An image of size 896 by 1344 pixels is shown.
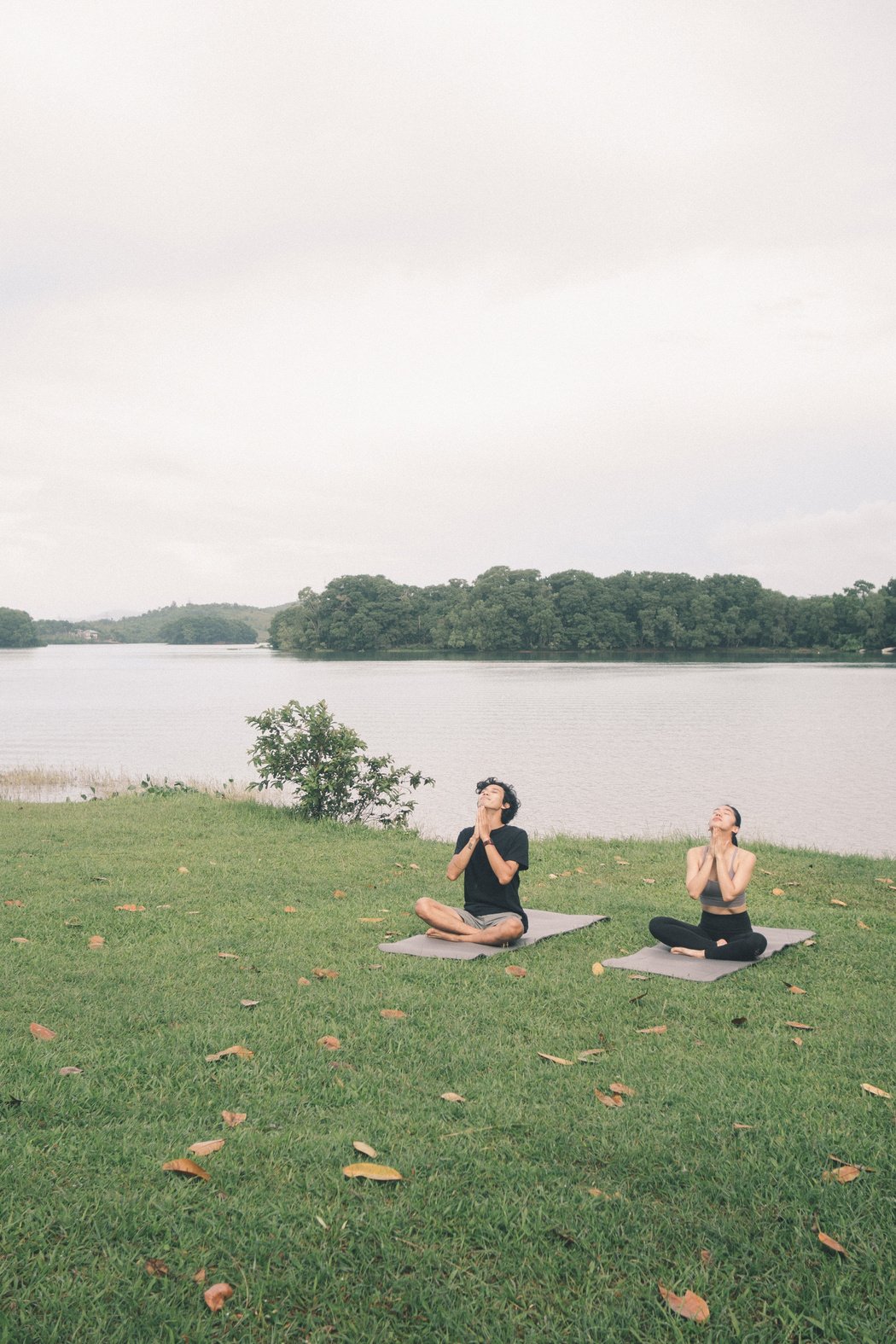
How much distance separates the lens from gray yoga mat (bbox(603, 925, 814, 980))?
7.08 meters

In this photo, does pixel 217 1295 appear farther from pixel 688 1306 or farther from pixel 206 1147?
pixel 688 1306

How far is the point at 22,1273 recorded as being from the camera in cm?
328

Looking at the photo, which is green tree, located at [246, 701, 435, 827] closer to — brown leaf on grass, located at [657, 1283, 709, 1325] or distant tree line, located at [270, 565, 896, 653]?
brown leaf on grass, located at [657, 1283, 709, 1325]

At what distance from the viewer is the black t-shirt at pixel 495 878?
8.12m

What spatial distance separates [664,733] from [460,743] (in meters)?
7.74

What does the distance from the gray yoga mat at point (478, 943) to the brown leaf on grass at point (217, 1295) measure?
424 centimetres

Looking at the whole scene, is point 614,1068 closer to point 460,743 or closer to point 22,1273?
point 22,1273

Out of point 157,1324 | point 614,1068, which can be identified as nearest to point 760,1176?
point 614,1068

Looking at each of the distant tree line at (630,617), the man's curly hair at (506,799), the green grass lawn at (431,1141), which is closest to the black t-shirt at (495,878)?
the man's curly hair at (506,799)

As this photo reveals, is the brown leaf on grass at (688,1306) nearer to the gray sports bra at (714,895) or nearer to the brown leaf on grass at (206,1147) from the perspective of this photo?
the brown leaf on grass at (206,1147)

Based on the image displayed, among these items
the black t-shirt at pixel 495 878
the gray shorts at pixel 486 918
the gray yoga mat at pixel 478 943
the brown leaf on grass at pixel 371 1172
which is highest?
the black t-shirt at pixel 495 878

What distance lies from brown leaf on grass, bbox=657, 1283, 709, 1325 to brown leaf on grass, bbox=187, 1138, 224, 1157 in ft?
6.44

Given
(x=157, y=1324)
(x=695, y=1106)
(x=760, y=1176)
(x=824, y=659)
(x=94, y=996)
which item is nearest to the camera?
(x=157, y=1324)

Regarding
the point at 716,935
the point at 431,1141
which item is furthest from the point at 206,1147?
the point at 716,935
